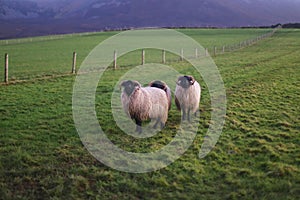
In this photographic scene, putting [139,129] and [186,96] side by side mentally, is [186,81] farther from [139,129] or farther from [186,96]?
[139,129]

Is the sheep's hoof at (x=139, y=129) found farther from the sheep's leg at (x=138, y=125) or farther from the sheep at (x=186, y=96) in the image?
the sheep at (x=186, y=96)

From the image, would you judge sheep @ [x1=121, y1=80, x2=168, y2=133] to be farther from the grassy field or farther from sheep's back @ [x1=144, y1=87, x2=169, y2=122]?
the grassy field

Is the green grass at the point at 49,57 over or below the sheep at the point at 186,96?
over

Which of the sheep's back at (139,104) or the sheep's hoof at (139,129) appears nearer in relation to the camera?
the sheep's back at (139,104)

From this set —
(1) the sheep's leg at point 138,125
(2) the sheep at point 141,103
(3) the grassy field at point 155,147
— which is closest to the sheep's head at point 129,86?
(2) the sheep at point 141,103

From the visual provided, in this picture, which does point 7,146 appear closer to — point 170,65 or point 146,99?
point 146,99

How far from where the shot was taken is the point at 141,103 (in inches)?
384

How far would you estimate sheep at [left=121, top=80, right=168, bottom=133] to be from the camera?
973 cm

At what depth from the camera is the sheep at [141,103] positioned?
973cm

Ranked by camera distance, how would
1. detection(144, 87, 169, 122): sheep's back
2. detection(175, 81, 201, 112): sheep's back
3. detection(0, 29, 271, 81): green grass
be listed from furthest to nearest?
detection(0, 29, 271, 81): green grass → detection(175, 81, 201, 112): sheep's back → detection(144, 87, 169, 122): sheep's back

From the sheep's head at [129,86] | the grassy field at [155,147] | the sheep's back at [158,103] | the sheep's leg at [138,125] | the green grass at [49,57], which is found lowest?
the grassy field at [155,147]

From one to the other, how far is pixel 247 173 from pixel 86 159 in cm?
391

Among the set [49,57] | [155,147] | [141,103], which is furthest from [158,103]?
[49,57]

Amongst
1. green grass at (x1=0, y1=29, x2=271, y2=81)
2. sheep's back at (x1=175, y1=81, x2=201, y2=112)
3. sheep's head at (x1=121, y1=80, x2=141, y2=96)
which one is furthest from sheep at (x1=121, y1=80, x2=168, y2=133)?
green grass at (x1=0, y1=29, x2=271, y2=81)
